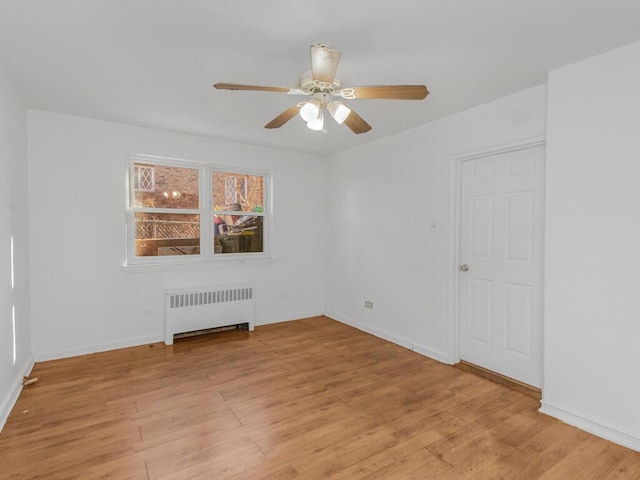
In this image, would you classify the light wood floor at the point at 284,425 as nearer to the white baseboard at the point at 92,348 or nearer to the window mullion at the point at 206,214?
the white baseboard at the point at 92,348

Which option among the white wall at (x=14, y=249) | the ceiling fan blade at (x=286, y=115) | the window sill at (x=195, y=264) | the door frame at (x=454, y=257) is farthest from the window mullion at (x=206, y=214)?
the door frame at (x=454, y=257)

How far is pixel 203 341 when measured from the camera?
13.3 ft

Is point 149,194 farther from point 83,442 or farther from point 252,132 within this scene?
point 83,442

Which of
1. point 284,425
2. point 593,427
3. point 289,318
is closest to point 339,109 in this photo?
point 284,425

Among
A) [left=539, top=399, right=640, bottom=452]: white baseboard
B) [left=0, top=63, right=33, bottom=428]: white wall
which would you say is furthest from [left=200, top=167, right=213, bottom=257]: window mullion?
[left=539, top=399, right=640, bottom=452]: white baseboard

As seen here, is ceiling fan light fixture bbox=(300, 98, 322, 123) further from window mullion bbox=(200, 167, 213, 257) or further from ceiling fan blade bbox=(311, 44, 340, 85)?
window mullion bbox=(200, 167, 213, 257)

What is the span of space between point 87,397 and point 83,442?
67cm

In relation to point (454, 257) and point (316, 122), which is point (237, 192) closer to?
point (316, 122)

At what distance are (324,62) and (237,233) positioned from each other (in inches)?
122

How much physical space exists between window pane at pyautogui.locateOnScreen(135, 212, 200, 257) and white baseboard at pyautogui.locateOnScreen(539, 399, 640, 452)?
12.7 ft

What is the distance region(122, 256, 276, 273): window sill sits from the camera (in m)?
3.88

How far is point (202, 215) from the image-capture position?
434cm

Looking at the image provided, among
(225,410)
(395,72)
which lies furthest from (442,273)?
(225,410)

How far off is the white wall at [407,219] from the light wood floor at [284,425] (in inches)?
24.5
